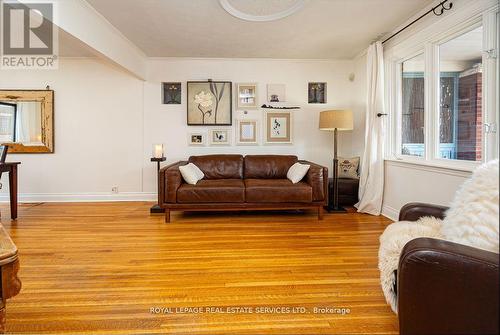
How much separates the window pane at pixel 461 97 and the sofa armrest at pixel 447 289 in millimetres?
1851

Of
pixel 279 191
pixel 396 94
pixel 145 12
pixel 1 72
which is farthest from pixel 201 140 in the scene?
pixel 1 72

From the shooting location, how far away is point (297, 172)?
12.8 ft

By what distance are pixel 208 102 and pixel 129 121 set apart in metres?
1.35

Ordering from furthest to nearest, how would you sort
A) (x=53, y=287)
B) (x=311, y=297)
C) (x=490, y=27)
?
(x=490, y=27), (x=53, y=287), (x=311, y=297)

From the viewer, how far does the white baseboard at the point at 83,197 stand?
15.6ft

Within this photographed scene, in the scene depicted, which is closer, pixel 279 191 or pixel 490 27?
pixel 490 27

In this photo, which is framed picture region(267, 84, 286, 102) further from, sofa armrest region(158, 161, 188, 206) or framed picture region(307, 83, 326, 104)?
sofa armrest region(158, 161, 188, 206)

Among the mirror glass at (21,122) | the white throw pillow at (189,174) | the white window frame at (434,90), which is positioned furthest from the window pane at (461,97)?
the mirror glass at (21,122)

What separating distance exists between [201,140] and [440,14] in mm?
3490

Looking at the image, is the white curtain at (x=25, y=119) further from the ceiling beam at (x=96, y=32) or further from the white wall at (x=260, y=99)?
the ceiling beam at (x=96, y=32)

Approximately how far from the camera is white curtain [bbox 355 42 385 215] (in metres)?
3.82

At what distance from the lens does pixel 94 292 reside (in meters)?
1.92

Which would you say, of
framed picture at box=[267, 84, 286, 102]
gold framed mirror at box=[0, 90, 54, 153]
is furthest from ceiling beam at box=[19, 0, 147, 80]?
framed picture at box=[267, 84, 286, 102]

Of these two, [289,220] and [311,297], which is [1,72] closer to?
[289,220]
